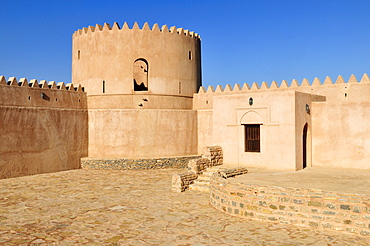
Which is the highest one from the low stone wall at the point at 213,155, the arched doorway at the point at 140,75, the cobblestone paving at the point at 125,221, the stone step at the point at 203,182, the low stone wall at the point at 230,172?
the arched doorway at the point at 140,75

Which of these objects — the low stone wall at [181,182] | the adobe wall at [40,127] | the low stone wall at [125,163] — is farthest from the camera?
the low stone wall at [125,163]

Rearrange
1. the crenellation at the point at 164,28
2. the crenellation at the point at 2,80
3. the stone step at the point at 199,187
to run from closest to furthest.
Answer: the stone step at the point at 199,187, the crenellation at the point at 2,80, the crenellation at the point at 164,28

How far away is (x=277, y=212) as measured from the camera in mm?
7930

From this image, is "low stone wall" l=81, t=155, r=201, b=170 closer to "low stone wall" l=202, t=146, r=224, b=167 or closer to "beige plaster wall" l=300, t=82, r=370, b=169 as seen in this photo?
"low stone wall" l=202, t=146, r=224, b=167

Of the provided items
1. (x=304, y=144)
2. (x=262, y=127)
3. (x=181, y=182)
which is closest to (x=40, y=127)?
(x=181, y=182)

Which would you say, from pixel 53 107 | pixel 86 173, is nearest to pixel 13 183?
pixel 86 173

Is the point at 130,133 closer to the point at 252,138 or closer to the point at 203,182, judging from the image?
the point at 252,138

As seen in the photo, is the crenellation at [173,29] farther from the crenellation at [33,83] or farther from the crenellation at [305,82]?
the crenellation at [33,83]

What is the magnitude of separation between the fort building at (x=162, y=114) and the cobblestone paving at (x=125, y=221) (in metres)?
3.11

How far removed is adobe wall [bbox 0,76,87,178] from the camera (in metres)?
14.4

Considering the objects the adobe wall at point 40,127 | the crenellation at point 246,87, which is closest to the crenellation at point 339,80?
the crenellation at point 246,87

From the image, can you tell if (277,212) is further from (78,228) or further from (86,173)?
(86,173)

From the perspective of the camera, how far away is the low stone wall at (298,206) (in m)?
7.11

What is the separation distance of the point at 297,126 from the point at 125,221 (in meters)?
7.19
